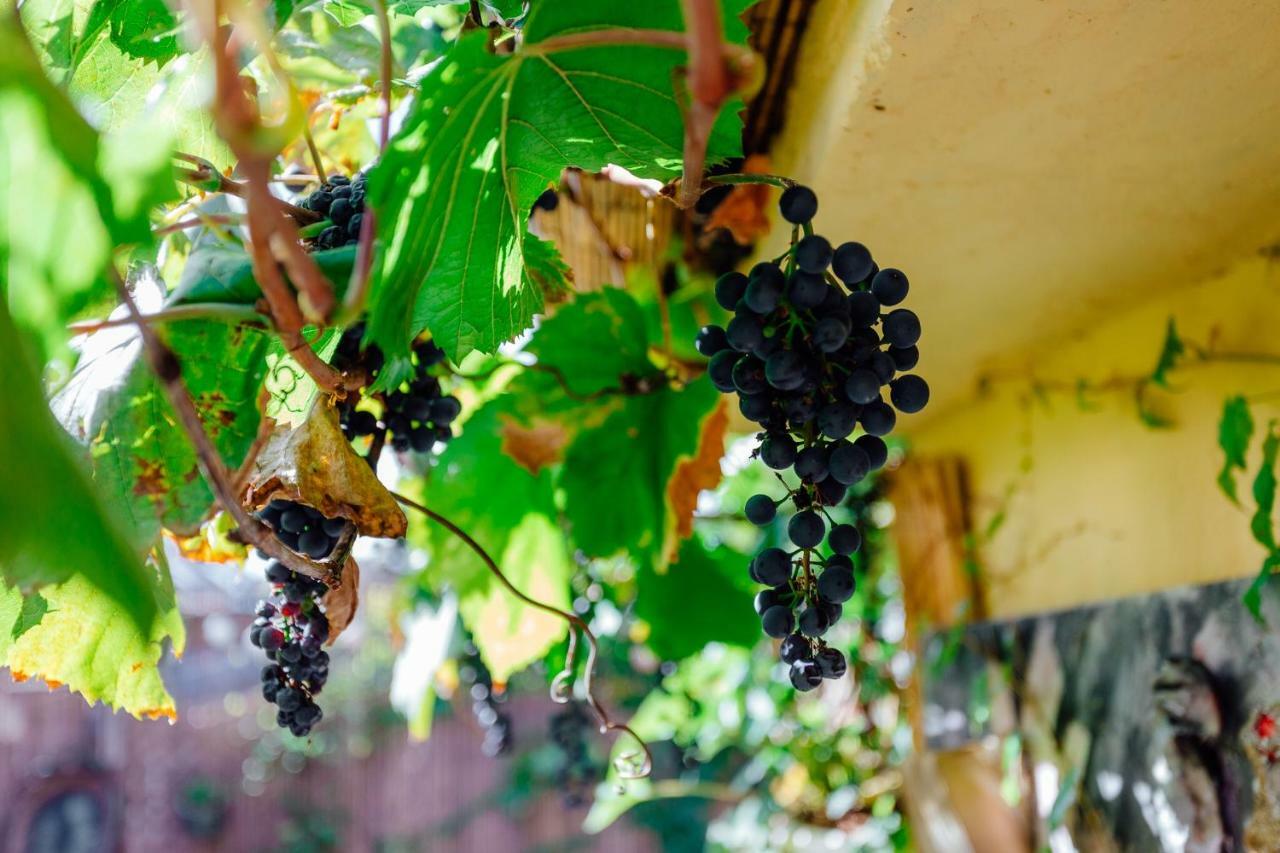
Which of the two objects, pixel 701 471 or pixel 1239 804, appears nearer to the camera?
pixel 1239 804

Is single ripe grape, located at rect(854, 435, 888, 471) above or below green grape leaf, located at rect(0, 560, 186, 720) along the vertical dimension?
above

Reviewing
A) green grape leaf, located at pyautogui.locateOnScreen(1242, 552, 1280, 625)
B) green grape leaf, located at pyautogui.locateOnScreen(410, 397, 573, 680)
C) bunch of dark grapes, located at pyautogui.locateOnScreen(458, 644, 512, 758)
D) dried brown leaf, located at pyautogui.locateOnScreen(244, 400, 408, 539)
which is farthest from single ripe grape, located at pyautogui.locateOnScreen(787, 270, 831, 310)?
bunch of dark grapes, located at pyautogui.locateOnScreen(458, 644, 512, 758)

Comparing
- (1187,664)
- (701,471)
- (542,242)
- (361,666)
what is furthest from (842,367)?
(361,666)

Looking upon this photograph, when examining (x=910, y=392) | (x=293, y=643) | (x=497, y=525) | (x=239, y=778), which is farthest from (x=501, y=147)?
(x=239, y=778)

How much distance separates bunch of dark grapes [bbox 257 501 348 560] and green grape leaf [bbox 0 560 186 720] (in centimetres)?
11

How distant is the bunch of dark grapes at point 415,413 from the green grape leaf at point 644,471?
11.6 inches

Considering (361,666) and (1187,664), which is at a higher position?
(1187,664)

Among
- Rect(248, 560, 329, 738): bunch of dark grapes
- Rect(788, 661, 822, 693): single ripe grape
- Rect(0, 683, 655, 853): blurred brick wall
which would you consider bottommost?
Rect(0, 683, 655, 853): blurred brick wall

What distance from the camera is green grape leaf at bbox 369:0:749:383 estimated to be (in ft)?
2.27

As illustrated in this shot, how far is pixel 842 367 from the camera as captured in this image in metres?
0.71

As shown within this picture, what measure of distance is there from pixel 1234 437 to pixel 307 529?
2.92 ft

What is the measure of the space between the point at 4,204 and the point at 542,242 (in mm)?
556

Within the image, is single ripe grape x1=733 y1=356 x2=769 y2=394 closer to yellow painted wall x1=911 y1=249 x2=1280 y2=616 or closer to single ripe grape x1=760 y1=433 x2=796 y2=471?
single ripe grape x1=760 y1=433 x2=796 y2=471

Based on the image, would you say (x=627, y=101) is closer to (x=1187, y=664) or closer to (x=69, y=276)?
(x=69, y=276)
